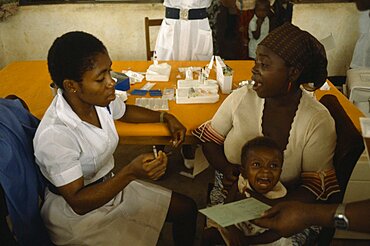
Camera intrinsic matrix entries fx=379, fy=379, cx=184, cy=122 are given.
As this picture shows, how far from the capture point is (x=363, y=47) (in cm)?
411

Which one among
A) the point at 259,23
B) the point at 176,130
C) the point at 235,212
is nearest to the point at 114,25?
the point at 259,23

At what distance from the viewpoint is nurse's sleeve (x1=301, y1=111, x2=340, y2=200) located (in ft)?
5.39

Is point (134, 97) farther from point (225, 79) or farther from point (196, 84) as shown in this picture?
point (225, 79)

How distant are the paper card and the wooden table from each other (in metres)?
0.63

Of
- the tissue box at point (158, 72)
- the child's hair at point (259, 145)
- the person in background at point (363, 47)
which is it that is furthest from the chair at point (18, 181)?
the person in background at point (363, 47)

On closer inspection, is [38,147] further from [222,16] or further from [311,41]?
[222,16]

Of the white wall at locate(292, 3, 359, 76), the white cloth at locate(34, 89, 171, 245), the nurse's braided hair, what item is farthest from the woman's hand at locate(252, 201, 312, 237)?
the white wall at locate(292, 3, 359, 76)

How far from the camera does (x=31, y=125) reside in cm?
169

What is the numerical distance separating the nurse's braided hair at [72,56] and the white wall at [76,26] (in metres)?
3.20

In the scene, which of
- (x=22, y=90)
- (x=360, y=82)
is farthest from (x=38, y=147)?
(x=360, y=82)

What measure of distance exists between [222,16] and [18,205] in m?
4.26

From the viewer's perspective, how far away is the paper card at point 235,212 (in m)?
1.37

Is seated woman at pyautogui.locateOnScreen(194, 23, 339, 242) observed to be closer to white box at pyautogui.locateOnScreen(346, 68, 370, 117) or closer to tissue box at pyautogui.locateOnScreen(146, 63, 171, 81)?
tissue box at pyautogui.locateOnScreen(146, 63, 171, 81)

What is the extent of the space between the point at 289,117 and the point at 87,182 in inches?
38.1
